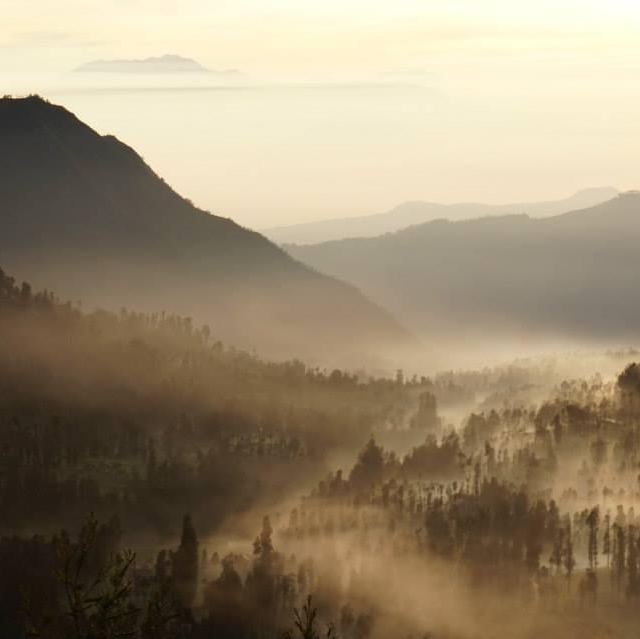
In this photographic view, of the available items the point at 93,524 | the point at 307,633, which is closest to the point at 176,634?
the point at 307,633

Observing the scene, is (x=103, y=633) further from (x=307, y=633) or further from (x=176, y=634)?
(x=176, y=634)

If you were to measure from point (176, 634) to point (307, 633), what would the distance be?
62.1 feet

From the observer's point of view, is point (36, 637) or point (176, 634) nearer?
point (36, 637)

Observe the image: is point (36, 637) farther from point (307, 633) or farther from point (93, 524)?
point (307, 633)

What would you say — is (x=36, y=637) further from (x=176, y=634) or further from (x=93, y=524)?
(x=176, y=634)

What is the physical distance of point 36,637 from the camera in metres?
76.9

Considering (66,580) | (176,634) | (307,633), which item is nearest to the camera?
(66,580)

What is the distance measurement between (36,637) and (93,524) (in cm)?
→ 720

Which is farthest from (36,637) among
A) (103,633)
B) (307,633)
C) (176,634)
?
(176,634)

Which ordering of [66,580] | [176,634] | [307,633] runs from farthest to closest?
[176,634] → [307,633] → [66,580]

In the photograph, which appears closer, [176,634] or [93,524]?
[93,524]

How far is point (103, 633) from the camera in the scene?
78000mm

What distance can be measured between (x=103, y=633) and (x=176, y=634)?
23.2m

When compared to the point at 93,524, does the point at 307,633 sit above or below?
below
